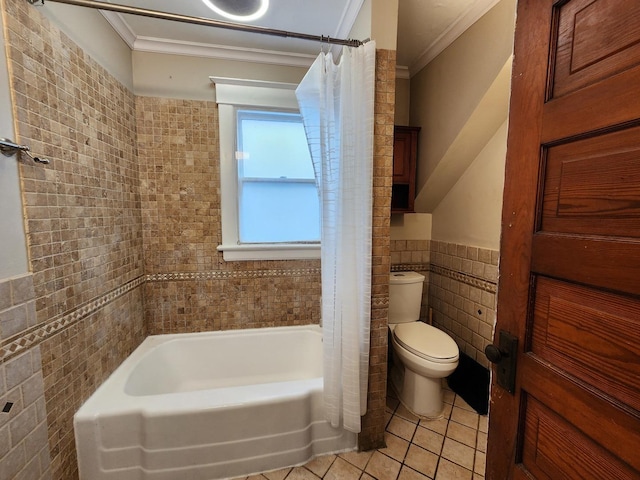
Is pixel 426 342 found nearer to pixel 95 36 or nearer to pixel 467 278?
pixel 467 278

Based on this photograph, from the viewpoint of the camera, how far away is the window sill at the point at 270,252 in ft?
6.61

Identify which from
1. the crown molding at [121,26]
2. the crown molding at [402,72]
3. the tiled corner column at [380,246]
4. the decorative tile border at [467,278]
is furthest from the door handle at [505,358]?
the crown molding at [121,26]

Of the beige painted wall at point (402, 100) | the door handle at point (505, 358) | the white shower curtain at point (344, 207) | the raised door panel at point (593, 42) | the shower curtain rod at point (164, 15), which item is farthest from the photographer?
the beige painted wall at point (402, 100)

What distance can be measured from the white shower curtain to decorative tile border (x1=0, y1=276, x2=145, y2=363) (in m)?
1.19

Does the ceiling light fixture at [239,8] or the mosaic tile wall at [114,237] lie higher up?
the ceiling light fixture at [239,8]

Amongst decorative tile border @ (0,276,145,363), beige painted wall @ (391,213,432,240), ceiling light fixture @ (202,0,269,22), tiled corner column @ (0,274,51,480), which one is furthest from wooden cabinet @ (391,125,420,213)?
tiled corner column @ (0,274,51,480)

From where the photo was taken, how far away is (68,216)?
48.8 inches

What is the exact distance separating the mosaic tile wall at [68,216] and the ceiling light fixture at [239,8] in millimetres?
733

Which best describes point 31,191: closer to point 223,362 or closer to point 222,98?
point 222,98

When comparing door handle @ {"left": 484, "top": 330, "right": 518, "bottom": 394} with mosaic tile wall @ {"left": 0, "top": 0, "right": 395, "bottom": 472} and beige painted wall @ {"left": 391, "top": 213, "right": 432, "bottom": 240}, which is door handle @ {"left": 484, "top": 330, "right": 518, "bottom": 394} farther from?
beige painted wall @ {"left": 391, "top": 213, "right": 432, "bottom": 240}

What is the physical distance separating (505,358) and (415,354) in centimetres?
109

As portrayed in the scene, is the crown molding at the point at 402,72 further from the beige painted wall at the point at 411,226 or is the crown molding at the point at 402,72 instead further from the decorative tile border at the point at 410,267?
the decorative tile border at the point at 410,267

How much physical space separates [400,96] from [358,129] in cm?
130

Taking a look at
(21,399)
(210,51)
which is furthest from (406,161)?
(21,399)
